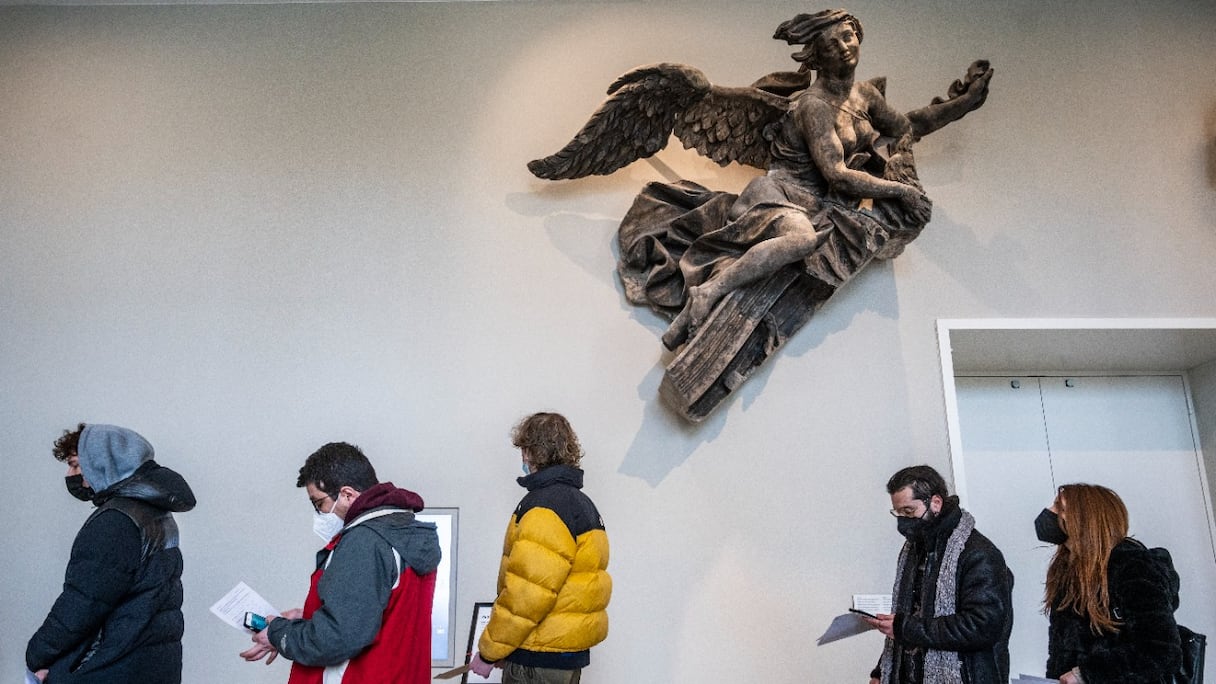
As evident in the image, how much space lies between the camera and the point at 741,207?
3834mm

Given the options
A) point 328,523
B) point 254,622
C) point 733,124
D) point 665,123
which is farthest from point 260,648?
point 733,124

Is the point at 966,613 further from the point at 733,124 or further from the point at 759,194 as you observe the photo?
the point at 733,124

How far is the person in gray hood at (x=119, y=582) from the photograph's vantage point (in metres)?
2.29

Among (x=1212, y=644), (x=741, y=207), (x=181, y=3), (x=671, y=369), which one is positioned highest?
(x=181, y=3)

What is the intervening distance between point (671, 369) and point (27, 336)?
9.18 feet

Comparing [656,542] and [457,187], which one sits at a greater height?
[457,187]

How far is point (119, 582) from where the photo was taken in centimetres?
233

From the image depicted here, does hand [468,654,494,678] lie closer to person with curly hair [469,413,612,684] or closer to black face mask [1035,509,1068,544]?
person with curly hair [469,413,612,684]

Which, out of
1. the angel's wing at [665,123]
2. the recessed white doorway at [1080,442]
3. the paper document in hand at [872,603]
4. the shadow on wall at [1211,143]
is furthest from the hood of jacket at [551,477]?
the shadow on wall at [1211,143]

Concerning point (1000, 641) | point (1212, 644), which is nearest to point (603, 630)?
point (1000, 641)

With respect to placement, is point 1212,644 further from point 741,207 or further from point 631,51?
point 631,51

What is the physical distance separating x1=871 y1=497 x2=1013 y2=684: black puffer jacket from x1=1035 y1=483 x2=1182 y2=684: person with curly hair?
5.8 inches

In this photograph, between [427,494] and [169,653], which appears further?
[427,494]

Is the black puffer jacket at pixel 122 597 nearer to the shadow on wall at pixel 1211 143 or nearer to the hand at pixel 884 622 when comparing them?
the hand at pixel 884 622
